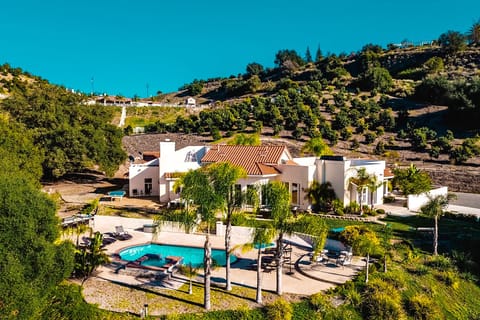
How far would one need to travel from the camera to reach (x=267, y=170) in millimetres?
26594

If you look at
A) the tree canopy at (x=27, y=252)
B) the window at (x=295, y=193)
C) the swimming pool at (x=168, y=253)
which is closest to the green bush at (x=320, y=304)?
the swimming pool at (x=168, y=253)

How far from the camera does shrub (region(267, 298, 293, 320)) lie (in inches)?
473

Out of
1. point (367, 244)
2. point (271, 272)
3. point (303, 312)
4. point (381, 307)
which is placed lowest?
point (381, 307)

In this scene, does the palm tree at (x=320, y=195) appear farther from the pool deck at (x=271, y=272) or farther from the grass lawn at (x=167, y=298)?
the grass lawn at (x=167, y=298)

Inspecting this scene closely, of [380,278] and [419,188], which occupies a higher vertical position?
[419,188]

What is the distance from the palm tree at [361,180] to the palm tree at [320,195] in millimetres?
1669

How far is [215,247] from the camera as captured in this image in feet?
62.7

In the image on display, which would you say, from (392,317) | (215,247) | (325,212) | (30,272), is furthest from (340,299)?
(325,212)

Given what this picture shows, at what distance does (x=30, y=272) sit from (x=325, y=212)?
19.4 m

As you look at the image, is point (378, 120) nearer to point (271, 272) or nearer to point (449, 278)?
point (449, 278)

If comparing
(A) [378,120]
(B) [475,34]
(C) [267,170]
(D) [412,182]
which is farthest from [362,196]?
(B) [475,34]

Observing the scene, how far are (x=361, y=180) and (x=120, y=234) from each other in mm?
15982

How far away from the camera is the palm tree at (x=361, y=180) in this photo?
976 inches

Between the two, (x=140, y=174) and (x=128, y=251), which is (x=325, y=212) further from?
(x=140, y=174)
